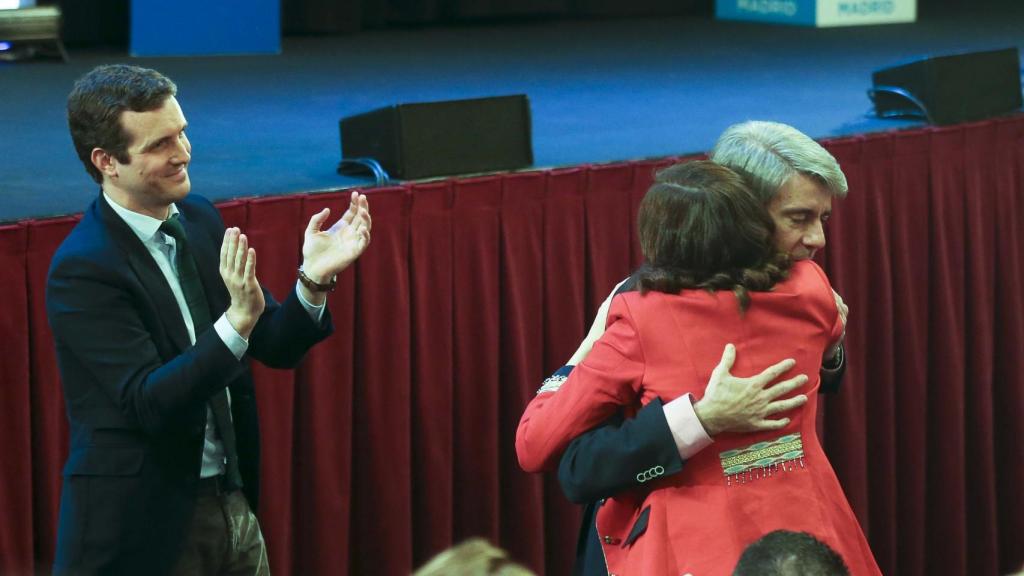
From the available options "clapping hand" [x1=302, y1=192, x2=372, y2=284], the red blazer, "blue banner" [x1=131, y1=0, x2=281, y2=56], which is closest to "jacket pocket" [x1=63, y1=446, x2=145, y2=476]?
"clapping hand" [x1=302, y1=192, x2=372, y2=284]

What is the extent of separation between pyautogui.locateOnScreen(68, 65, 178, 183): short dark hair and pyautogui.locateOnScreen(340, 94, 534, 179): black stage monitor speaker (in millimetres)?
1201

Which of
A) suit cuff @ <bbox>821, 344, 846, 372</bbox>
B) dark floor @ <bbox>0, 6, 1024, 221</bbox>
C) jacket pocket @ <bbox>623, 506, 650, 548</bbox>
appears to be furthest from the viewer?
dark floor @ <bbox>0, 6, 1024, 221</bbox>

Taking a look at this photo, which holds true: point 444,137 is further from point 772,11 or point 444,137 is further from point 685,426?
point 772,11

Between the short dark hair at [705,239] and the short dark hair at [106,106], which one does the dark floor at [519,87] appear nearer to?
the short dark hair at [106,106]

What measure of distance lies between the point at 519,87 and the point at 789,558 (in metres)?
3.66

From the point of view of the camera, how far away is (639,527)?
6.11ft

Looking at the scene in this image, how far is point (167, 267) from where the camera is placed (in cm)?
213

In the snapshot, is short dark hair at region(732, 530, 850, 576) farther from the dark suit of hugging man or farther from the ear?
the ear

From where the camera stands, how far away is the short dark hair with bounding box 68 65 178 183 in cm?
205

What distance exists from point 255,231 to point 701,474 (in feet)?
4.76

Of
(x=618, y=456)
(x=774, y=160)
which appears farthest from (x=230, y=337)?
(x=774, y=160)

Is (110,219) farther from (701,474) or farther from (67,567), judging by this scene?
(701,474)

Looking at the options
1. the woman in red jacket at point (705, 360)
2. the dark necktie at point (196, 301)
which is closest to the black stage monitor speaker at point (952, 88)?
the woman in red jacket at point (705, 360)

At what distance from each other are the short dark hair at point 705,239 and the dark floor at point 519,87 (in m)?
1.50
